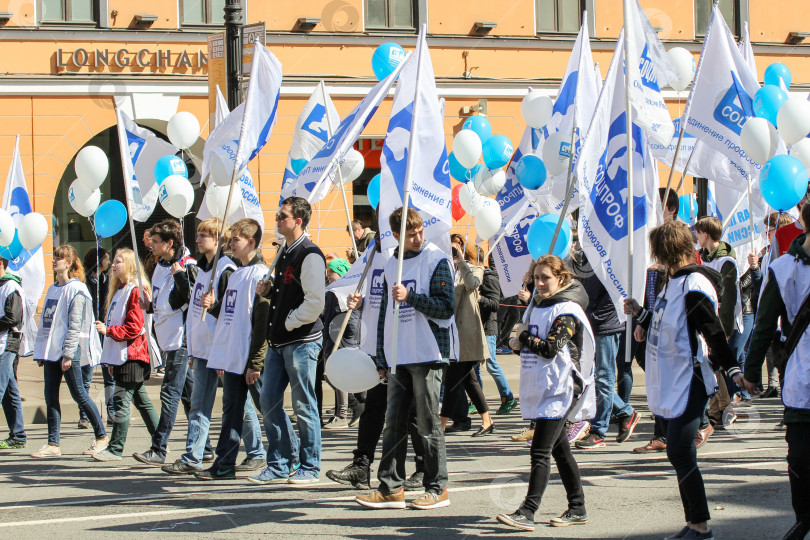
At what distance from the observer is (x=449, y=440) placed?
373 inches

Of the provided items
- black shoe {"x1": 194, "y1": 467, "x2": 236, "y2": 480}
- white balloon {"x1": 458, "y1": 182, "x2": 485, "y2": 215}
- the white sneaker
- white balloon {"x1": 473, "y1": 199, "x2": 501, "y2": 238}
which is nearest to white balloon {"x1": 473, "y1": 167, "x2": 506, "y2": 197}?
white balloon {"x1": 458, "y1": 182, "x2": 485, "y2": 215}

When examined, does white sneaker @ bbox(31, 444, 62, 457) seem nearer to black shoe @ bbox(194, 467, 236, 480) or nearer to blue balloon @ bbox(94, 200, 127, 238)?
black shoe @ bbox(194, 467, 236, 480)

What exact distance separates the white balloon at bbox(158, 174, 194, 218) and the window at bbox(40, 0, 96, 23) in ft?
31.4

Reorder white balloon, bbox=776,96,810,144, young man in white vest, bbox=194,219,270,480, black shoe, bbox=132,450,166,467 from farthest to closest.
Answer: white balloon, bbox=776,96,810,144
black shoe, bbox=132,450,166,467
young man in white vest, bbox=194,219,270,480

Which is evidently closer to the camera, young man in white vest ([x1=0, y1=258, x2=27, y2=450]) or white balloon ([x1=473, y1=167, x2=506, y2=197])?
young man in white vest ([x1=0, y1=258, x2=27, y2=450])

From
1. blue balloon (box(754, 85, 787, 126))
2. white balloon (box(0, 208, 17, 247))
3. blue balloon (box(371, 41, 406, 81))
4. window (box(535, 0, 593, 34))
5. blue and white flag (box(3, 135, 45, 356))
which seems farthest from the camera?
window (box(535, 0, 593, 34))

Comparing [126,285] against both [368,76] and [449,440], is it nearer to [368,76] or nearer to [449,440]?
[449,440]

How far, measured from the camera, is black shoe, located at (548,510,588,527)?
611 centimetres

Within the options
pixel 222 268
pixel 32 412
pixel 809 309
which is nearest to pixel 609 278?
pixel 809 309

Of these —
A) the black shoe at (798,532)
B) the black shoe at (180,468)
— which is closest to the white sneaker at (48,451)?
the black shoe at (180,468)

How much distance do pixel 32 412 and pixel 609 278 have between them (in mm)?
6483

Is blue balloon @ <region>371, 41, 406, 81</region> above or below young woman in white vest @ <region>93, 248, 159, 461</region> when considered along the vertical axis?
above

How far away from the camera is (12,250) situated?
11.4 m

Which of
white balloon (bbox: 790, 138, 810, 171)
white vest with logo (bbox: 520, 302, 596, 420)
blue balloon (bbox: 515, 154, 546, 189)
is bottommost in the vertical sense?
white vest with logo (bbox: 520, 302, 596, 420)
